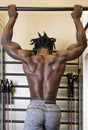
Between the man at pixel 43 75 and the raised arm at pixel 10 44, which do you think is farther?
→ the raised arm at pixel 10 44

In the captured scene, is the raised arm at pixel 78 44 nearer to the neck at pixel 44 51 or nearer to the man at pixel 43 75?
the man at pixel 43 75

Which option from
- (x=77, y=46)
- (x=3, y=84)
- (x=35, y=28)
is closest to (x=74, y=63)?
(x=35, y=28)

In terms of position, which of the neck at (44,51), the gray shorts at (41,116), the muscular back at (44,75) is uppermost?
the neck at (44,51)

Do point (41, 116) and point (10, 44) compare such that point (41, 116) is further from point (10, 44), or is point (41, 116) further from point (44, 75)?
point (10, 44)

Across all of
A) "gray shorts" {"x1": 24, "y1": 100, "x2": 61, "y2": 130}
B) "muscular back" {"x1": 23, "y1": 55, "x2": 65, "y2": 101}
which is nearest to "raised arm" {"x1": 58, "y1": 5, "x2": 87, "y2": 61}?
"muscular back" {"x1": 23, "y1": 55, "x2": 65, "y2": 101}

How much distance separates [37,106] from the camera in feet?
10.5

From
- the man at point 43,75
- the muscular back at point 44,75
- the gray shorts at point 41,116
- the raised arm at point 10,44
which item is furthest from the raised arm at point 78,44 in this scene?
the gray shorts at point 41,116

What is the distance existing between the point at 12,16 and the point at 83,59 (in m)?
1.97

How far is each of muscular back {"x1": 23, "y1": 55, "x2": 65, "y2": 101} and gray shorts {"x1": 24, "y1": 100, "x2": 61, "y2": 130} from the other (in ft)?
0.33

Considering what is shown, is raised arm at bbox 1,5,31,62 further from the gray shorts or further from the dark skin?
the gray shorts

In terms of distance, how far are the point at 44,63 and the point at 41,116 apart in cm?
66

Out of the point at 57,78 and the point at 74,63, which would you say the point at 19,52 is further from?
the point at 74,63

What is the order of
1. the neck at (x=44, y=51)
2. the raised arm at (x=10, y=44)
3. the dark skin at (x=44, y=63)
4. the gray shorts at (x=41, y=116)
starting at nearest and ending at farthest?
1. the gray shorts at (x=41, y=116)
2. the dark skin at (x=44, y=63)
3. the raised arm at (x=10, y=44)
4. the neck at (x=44, y=51)

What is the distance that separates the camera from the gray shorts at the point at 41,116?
3174 mm
